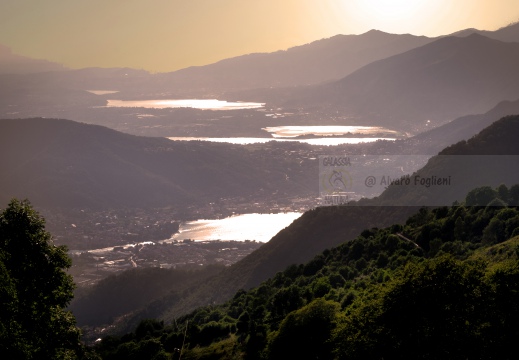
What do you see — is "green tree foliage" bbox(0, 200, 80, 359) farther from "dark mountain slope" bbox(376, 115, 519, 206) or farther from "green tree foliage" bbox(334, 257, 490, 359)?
"dark mountain slope" bbox(376, 115, 519, 206)

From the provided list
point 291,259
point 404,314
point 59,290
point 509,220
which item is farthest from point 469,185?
point 59,290

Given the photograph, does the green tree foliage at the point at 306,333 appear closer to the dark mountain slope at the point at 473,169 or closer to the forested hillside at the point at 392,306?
the forested hillside at the point at 392,306

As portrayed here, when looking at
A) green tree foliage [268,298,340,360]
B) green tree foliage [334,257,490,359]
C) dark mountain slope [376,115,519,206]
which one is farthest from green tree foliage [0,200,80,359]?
dark mountain slope [376,115,519,206]

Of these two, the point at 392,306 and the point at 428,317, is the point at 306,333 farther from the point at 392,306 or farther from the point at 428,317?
the point at 428,317

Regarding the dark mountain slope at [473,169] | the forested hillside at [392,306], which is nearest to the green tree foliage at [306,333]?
the forested hillside at [392,306]

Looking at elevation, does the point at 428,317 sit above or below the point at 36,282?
below

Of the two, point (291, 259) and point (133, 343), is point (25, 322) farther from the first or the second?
point (291, 259)

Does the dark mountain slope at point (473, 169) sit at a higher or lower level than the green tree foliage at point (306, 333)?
higher

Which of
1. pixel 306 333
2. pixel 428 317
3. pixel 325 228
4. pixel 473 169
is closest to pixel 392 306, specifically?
pixel 428 317
